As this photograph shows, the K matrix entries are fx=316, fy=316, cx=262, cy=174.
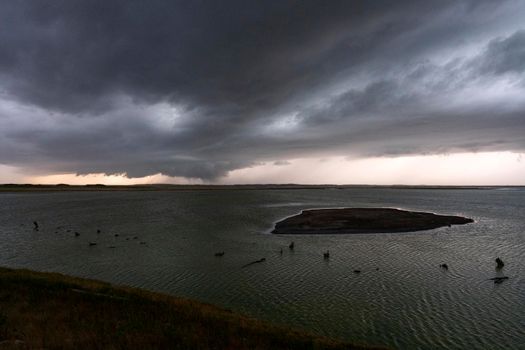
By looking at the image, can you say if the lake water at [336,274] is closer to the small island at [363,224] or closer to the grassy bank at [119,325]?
the small island at [363,224]

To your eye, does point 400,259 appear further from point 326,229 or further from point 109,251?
point 109,251

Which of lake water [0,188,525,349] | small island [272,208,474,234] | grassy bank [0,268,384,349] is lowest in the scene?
lake water [0,188,525,349]

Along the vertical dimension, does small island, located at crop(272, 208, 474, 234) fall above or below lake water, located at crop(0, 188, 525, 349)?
above

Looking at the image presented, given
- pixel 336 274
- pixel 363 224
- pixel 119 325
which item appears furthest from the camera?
pixel 363 224

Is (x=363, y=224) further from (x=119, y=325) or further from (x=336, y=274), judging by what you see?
(x=119, y=325)

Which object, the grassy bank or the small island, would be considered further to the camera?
the small island

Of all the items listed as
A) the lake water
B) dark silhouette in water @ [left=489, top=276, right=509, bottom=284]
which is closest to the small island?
the lake water

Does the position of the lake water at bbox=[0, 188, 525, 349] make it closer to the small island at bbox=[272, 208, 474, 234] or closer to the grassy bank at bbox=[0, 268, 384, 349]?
the small island at bbox=[272, 208, 474, 234]

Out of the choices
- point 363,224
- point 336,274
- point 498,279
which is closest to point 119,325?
point 336,274

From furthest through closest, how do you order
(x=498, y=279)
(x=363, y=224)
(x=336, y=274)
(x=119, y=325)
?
(x=363, y=224)
(x=336, y=274)
(x=498, y=279)
(x=119, y=325)
